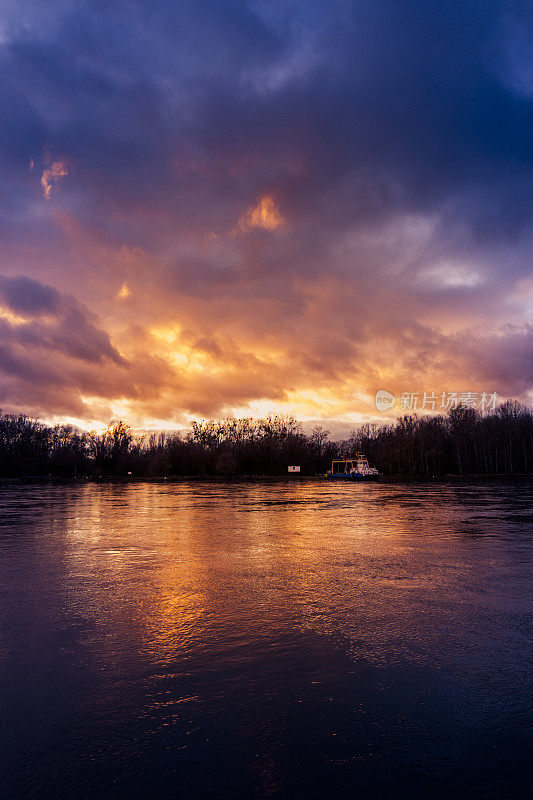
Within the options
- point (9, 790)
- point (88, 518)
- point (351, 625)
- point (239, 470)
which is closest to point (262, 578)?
point (351, 625)

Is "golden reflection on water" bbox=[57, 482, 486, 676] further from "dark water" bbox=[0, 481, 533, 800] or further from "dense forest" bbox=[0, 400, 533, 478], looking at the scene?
"dense forest" bbox=[0, 400, 533, 478]

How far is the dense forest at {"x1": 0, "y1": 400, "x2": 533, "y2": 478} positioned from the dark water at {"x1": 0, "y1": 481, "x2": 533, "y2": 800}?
9058 cm

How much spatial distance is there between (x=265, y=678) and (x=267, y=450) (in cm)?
12099

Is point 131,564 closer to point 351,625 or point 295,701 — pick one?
point 351,625

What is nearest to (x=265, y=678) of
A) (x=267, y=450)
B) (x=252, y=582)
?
(x=252, y=582)

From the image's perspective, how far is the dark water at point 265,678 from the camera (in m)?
4.02

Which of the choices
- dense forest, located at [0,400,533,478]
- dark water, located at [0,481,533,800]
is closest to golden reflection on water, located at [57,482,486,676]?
dark water, located at [0,481,533,800]

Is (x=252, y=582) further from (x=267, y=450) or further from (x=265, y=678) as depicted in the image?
(x=267, y=450)

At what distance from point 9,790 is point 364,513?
23.8m

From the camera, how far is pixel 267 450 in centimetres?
12638

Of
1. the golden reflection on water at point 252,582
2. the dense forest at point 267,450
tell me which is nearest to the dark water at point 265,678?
the golden reflection on water at point 252,582

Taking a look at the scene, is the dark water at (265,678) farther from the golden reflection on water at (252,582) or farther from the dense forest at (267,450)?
the dense forest at (267,450)

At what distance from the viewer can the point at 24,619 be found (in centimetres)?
802

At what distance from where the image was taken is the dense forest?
338 feet
